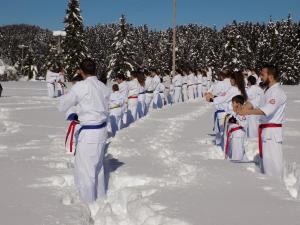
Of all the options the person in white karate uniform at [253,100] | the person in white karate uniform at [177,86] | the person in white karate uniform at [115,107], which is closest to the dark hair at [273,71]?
the person in white karate uniform at [253,100]

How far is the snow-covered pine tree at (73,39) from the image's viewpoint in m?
57.2

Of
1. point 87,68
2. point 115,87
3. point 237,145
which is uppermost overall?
point 87,68

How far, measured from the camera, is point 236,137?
390 inches

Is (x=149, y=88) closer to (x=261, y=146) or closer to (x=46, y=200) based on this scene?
(x=261, y=146)

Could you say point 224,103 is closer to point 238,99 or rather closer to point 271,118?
→ point 238,99

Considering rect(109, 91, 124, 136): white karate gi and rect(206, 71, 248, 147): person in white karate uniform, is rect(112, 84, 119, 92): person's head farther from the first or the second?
rect(206, 71, 248, 147): person in white karate uniform

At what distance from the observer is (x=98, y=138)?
687 cm

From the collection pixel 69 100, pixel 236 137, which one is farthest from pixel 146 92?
pixel 69 100

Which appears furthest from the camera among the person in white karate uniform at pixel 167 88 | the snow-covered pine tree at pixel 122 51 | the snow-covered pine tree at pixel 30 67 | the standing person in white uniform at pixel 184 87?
the snow-covered pine tree at pixel 30 67

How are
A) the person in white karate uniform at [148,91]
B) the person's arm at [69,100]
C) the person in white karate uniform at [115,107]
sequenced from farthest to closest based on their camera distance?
the person in white karate uniform at [148,91] < the person in white karate uniform at [115,107] < the person's arm at [69,100]

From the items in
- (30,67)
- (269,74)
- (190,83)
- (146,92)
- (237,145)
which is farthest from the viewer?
(30,67)

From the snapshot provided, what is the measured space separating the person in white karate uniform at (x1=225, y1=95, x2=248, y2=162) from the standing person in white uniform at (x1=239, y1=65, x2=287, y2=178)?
1535mm

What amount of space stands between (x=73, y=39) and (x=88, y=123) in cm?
5211

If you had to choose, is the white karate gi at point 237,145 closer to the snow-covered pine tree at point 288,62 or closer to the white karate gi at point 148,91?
the white karate gi at point 148,91
